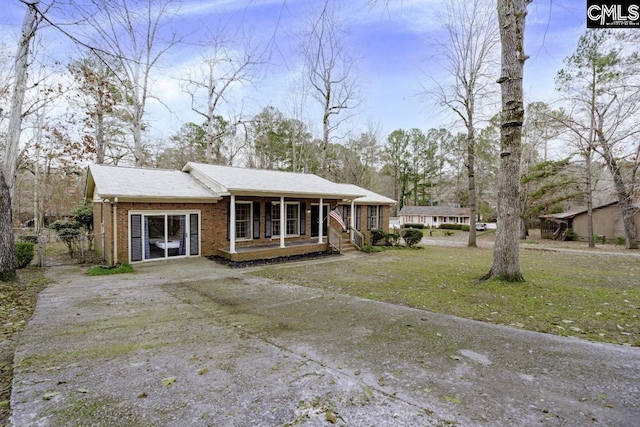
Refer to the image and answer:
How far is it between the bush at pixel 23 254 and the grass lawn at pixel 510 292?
7338 millimetres

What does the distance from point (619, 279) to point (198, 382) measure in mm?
11712

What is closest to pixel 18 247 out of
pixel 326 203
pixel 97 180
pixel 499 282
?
pixel 97 180

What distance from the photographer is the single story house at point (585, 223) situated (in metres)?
23.9

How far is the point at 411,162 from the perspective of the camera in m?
45.1

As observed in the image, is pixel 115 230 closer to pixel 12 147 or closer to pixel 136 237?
pixel 136 237

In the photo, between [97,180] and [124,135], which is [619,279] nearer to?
[97,180]

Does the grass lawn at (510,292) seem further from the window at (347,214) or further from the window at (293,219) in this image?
the window at (347,214)

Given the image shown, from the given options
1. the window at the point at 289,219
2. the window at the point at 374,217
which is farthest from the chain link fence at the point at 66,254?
the window at the point at 374,217

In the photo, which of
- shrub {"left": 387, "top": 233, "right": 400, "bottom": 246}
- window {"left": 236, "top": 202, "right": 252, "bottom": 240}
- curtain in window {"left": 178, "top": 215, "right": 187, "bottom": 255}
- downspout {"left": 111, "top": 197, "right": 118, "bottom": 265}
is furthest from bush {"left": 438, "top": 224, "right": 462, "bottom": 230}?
downspout {"left": 111, "top": 197, "right": 118, "bottom": 265}

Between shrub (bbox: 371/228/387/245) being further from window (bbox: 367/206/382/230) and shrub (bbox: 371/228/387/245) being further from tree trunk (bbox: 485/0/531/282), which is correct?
tree trunk (bbox: 485/0/531/282)

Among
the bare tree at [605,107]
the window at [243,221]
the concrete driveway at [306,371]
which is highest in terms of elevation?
the bare tree at [605,107]

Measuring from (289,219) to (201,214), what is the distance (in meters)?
4.27

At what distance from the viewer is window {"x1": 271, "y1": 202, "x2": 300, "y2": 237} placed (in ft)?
47.9

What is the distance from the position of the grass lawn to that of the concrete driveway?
2.49ft
